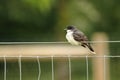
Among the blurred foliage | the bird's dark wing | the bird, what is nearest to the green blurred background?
the blurred foliage

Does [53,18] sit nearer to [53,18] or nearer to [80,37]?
[53,18]

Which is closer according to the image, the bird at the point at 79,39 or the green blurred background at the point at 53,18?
the bird at the point at 79,39

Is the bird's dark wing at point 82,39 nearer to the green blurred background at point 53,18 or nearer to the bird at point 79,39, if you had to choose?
the bird at point 79,39

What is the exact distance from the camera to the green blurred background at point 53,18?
12.6m

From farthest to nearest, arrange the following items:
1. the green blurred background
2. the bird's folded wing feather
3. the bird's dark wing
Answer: the green blurred background < the bird's folded wing feather < the bird's dark wing

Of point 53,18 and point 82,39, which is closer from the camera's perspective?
point 82,39

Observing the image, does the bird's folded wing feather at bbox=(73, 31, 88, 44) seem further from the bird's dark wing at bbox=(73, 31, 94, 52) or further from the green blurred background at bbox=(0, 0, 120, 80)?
the green blurred background at bbox=(0, 0, 120, 80)

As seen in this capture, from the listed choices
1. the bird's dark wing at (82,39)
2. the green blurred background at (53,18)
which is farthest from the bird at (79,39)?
the green blurred background at (53,18)

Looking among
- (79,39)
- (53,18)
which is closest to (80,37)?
(79,39)

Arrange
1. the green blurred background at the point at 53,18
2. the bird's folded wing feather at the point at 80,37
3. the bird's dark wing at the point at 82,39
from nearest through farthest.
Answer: the bird's dark wing at the point at 82,39
the bird's folded wing feather at the point at 80,37
the green blurred background at the point at 53,18

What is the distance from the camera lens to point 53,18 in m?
14.4

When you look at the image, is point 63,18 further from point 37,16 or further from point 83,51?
point 83,51

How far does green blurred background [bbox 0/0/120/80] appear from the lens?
1265 centimetres

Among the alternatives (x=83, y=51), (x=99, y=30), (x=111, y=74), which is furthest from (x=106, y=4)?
(x=83, y=51)
